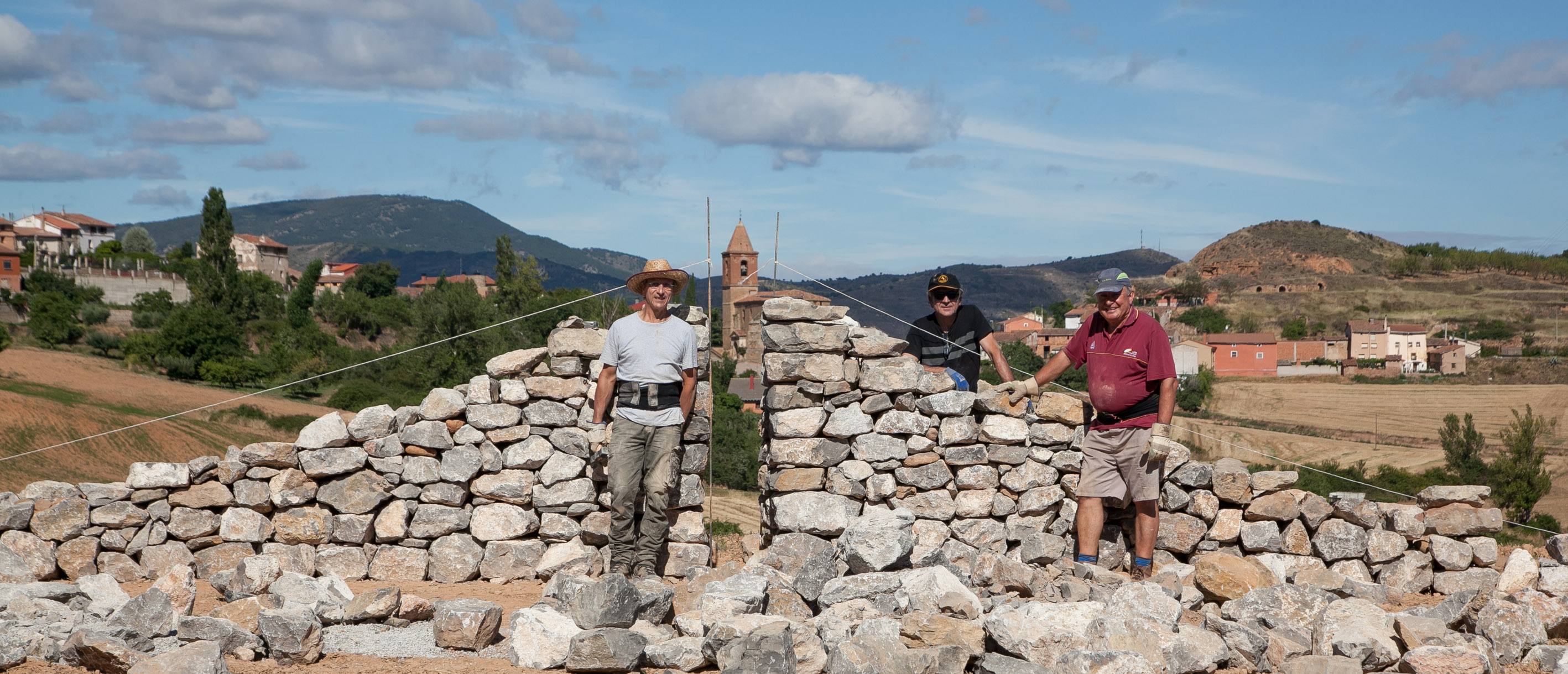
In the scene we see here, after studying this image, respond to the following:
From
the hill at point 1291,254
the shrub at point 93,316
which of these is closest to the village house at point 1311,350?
the hill at point 1291,254

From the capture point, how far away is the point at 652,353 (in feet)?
20.7

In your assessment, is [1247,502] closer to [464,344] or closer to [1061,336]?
[464,344]

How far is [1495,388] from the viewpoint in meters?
51.3

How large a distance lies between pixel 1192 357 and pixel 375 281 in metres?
68.5

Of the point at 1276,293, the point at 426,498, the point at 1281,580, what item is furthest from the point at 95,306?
the point at 1276,293

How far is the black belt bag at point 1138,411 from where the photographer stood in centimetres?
630

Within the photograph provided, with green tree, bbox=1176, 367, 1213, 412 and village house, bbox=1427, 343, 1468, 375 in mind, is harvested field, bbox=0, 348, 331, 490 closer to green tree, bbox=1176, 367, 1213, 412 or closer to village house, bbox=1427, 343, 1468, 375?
green tree, bbox=1176, 367, 1213, 412

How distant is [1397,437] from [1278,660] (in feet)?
142

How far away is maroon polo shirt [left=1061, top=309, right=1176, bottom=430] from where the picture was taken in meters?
6.20

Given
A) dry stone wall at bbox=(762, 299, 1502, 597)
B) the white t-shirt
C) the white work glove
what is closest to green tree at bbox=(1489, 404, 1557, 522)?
dry stone wall at bbox=(762, 299, 1502, 597)

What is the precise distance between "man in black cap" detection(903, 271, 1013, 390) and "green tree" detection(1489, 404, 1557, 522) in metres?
24.2

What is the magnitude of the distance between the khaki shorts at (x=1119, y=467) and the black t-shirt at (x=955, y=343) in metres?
0.96

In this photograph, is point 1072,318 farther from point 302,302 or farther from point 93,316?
point 93,316

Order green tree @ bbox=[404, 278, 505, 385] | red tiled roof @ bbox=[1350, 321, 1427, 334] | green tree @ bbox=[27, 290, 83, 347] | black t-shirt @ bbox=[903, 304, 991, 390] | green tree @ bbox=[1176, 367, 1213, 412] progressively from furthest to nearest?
red tiled roof @ bbox=[1350, 321, 1427, 334] < green tree @ bbox=[1176, 367, 1213, 412] < green tree @ bbox=[27, 290, 83, 347] < green tree @ bbox=[404, 278, 505, 385] < black t-shirt @ bbox=[903, 304, 991, 390]
